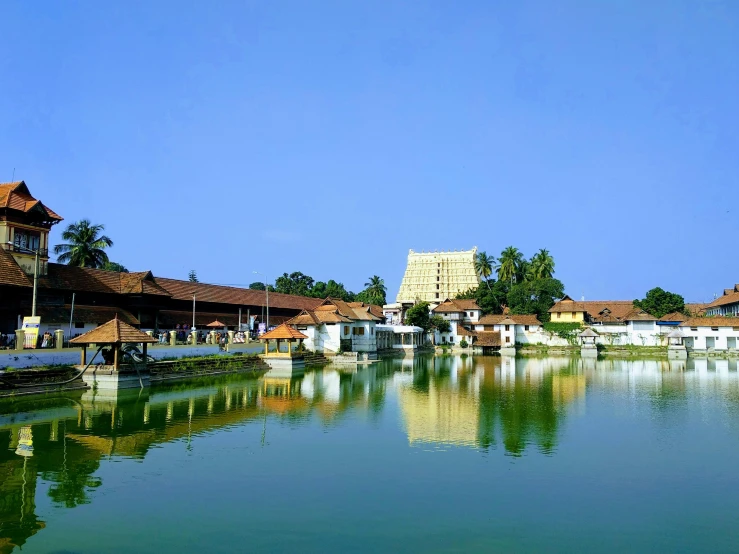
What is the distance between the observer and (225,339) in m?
36.6

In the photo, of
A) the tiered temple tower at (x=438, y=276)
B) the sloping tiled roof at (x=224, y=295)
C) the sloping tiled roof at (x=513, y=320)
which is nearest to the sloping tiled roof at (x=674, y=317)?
the sloping tiled roof at (x=513, y=320)

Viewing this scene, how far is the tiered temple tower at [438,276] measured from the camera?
3538 inches

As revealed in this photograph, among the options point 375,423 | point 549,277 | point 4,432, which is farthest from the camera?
point 549,277

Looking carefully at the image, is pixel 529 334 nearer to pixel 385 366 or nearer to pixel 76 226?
pixel 385 366

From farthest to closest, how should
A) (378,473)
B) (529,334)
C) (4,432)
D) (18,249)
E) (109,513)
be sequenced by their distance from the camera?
(529,334) → (18,249) → (4,432) → (378,473) → (109,513)

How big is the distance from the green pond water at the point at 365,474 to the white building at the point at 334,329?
20.3 metres

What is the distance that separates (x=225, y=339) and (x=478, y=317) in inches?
1372

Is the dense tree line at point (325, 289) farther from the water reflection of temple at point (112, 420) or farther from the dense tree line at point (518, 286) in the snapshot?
the water reflection of temple at point (112, 420)

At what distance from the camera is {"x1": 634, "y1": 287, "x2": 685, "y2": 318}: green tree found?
200ft

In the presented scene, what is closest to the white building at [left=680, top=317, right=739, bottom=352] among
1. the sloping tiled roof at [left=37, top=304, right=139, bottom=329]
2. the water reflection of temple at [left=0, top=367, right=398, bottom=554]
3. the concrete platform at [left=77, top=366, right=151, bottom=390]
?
the water reflection of temple at [left=0, top=367, right=398, bottom=554]

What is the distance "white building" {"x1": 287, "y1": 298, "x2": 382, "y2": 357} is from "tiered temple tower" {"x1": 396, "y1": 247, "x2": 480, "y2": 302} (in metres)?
42.2

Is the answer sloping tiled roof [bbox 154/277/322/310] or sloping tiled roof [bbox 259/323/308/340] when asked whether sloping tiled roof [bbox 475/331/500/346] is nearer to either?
sloping tiled roof [bbox 154/277/322/310]

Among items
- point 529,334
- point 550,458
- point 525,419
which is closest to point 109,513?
point 550,458

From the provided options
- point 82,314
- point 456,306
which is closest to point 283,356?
point 82,314
